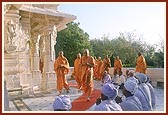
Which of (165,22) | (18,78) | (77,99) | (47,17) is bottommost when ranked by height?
(77,99)

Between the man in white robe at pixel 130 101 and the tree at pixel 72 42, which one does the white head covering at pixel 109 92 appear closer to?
the man in white robe at pixel 130 101

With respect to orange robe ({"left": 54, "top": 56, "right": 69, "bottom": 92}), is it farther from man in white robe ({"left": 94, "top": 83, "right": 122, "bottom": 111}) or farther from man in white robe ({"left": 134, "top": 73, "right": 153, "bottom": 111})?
man in white robe ({"left": 94, "top": 83, "right": 122, "bottom": 111})

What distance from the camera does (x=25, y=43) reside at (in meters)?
6.62

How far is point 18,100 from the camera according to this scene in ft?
18.9

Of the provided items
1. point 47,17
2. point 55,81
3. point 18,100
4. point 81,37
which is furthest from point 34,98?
point 81,37

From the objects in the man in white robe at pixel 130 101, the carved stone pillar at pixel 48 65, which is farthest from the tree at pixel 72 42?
the man in white robe at pixel 130 101

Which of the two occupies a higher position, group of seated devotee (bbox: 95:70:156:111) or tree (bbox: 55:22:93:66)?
tree (bbox: 55:22:93:66)

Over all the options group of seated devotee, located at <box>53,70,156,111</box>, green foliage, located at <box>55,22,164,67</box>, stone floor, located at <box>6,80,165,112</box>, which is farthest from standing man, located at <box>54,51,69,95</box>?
green foliage, located at <box>55,22,164,67</box>

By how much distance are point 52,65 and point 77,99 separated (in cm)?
176

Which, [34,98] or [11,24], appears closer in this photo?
[11,24]

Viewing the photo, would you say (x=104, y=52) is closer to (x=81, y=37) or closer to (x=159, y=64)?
(x=81, y=37)

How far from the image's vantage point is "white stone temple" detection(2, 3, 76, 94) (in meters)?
5.40

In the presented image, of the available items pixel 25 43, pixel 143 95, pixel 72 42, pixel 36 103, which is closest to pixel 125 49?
pixel 72 42

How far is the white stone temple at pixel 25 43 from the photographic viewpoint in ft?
17.7
